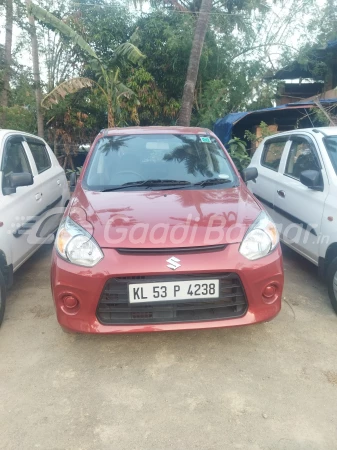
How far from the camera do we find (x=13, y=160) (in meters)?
3.75

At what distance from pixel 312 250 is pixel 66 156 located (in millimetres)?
10539

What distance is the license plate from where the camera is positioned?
2312 mm

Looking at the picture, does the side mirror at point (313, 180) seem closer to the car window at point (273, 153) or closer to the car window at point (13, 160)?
the car window at point (273, 153)

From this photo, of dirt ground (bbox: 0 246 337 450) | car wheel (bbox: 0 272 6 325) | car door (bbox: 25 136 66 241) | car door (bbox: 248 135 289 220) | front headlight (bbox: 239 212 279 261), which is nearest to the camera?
dirt ground (bbox: 0 246 337 450)

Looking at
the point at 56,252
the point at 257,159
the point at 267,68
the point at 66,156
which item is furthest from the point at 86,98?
the point at 56,252

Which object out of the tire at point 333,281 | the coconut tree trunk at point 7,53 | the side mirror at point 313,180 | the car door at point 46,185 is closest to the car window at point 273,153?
the side mirror at point 313,180

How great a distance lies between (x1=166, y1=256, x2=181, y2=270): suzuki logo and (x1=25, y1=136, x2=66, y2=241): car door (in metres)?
2.20

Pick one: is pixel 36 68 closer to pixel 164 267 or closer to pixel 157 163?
pixel 157 163

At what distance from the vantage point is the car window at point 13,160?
11.2 feet

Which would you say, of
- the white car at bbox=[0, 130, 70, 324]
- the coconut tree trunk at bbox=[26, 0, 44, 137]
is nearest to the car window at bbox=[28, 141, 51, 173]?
the white car at bbox=[0, 130, 70, 324]

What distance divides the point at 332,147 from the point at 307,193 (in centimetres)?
52

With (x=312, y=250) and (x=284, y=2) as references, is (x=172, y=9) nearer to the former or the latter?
(x=284, y=2)

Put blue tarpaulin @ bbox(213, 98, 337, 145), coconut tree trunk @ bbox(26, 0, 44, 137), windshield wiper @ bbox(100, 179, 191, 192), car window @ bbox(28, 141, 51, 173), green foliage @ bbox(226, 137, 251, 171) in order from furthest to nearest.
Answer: coconut tree trunk @ bbox(26, 0, 44, 137) → blue tarpaulin @ bbox(213, 98, 337, 145) → green foliage @ bbox(226, 137, 251, 171) → car window @ bbox(28, 141, 51, 173) → windshield wiper @ bbox(100, 179, 191, 192)

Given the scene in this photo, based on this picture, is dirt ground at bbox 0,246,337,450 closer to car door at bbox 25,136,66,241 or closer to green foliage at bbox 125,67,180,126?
car door at bbox 25,136,66,241
